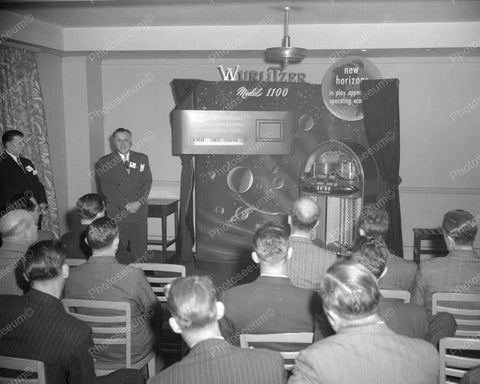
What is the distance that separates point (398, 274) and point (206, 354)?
1.73m

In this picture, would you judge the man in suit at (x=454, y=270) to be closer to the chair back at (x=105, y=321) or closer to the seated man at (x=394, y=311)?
the seated man at (x=394, y=311)

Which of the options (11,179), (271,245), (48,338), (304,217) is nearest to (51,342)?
(48,338)

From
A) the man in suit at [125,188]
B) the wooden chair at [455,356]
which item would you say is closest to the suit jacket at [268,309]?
the wooden chair at [455,356]

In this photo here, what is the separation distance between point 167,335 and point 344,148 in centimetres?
307

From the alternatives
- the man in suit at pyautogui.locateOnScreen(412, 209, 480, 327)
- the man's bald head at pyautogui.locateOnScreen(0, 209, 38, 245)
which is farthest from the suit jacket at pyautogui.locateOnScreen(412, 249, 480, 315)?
the man's bald head at pyautogui.locateOnScreen(0, 209, 38, 245)

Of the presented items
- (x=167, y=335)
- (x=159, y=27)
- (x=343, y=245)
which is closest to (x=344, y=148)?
(x=343, y=245)

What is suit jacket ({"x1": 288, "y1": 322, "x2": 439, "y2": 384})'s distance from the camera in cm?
148

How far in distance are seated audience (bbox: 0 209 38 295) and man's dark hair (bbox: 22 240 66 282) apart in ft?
1.99

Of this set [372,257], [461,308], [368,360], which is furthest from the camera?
[461,308]

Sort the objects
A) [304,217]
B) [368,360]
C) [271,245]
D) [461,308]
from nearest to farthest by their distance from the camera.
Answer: [368,360]
[271,245]
[461,308]
[304,217]

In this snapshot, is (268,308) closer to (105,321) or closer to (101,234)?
(105,321)

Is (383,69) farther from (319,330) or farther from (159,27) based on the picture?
(319,330)

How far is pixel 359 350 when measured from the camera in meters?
1.50

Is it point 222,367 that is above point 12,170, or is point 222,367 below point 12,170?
below
